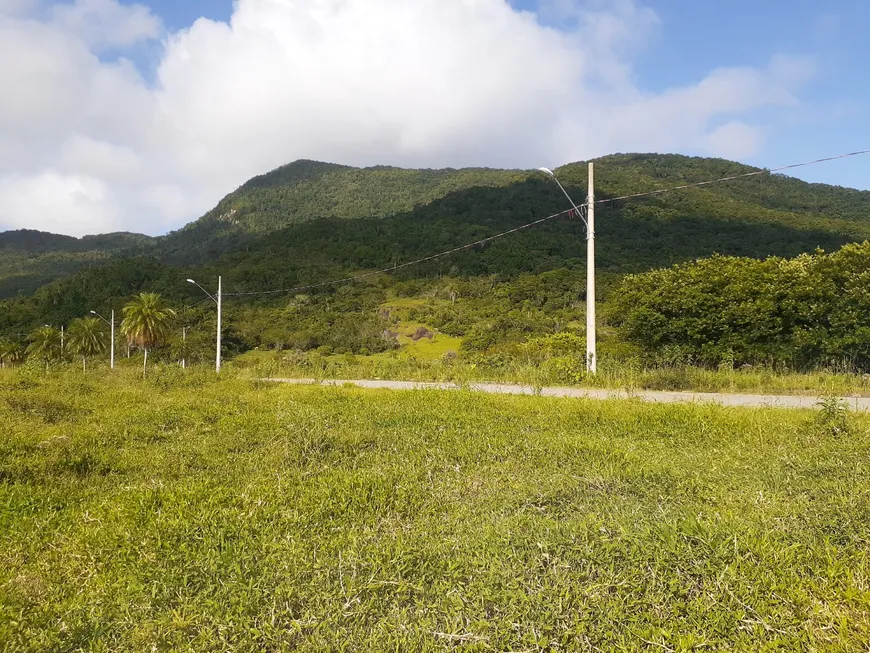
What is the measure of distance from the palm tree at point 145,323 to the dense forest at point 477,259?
2195cm

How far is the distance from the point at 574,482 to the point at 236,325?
72.1m

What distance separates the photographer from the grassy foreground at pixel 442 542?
2.37m

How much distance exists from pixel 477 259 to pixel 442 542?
91604 millimetres

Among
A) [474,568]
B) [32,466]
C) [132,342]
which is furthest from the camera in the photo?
[132,342]

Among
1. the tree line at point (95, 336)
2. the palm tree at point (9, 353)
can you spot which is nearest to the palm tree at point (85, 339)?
the tree line at point (95, 336)

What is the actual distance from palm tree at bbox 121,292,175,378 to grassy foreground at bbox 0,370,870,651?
108 feet

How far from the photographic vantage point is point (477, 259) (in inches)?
3674

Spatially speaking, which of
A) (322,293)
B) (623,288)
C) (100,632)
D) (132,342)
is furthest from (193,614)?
(322,293)

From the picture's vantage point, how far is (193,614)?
2525mm

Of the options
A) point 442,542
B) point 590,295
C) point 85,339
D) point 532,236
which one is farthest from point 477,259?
point 442,542

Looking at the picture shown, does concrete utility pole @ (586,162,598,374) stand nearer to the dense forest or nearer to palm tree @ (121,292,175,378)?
the dense forest

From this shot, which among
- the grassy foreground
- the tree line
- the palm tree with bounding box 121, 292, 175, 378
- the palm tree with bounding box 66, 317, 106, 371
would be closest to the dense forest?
the palm tree with bounding box 66, 317, 106, 371

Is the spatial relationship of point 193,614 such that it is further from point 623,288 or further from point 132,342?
point 132,342

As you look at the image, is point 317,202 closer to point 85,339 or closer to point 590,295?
point 85,339
